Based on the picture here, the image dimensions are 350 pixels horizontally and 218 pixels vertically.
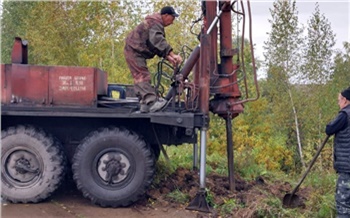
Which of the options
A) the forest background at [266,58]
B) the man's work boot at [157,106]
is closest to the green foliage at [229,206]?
the man's work boot at [157,106]

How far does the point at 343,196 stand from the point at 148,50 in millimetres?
3269

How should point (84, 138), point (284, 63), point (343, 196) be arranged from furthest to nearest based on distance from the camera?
point (284, 63) < point (84, 138) < point (343, 196)

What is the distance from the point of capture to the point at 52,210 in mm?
7527

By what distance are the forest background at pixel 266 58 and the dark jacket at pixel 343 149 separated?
9.61m

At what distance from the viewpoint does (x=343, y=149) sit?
688 cm

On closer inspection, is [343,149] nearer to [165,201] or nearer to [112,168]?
[165,201]

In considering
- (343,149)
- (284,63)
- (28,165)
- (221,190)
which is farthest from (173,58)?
(284,63)

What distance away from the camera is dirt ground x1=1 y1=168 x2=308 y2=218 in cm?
735

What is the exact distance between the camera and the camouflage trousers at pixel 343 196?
268 inches

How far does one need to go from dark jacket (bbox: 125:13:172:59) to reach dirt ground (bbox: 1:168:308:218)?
1.92 meters

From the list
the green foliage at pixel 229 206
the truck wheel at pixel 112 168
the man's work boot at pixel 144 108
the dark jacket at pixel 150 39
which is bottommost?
the green foliage at pixel 229 206

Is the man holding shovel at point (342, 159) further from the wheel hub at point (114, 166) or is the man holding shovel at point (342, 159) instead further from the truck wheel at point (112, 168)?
the wheel hub at point (114, 166)

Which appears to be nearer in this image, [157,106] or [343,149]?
[343,149]

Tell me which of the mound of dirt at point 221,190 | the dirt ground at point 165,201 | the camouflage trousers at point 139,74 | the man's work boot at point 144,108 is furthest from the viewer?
the camouflage trousers at point 139,74
